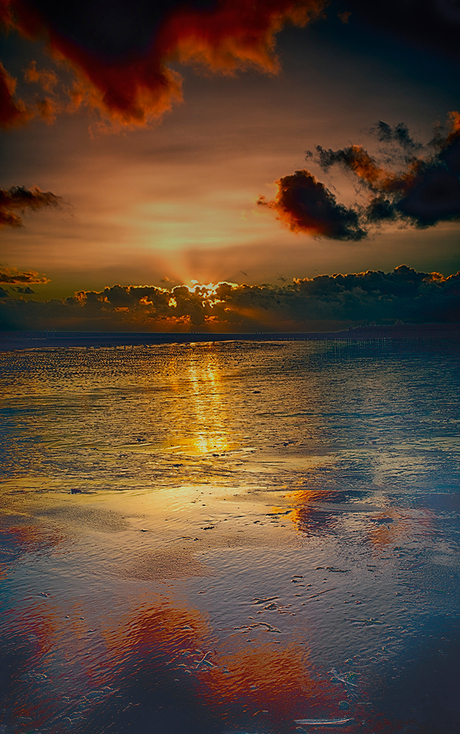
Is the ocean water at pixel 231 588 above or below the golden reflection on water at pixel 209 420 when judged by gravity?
above

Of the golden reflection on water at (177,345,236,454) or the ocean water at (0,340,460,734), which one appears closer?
the ocean water at (0,340,460,734)

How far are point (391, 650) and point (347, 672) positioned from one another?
454 millimetres

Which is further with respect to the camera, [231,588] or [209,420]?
[209,420]

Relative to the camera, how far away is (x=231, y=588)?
493 centimetres

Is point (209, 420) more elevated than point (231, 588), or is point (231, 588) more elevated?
point (231, 588)

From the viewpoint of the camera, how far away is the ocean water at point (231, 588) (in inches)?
134

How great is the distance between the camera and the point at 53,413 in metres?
16.9

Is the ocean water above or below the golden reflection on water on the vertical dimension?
above

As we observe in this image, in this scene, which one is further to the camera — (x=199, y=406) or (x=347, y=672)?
(x=199, y=406)

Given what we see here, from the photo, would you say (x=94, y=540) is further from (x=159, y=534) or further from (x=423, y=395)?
(x=423, y=395)

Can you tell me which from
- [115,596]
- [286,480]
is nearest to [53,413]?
[286,480]

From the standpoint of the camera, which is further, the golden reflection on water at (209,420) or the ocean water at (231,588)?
the golden reflection on water at (209,420)

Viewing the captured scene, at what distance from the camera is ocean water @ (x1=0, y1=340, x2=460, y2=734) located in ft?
11.2

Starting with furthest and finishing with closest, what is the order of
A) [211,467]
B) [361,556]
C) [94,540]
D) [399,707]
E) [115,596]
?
[211,467], [94,540], [361,556], [115,596], [399,707]
